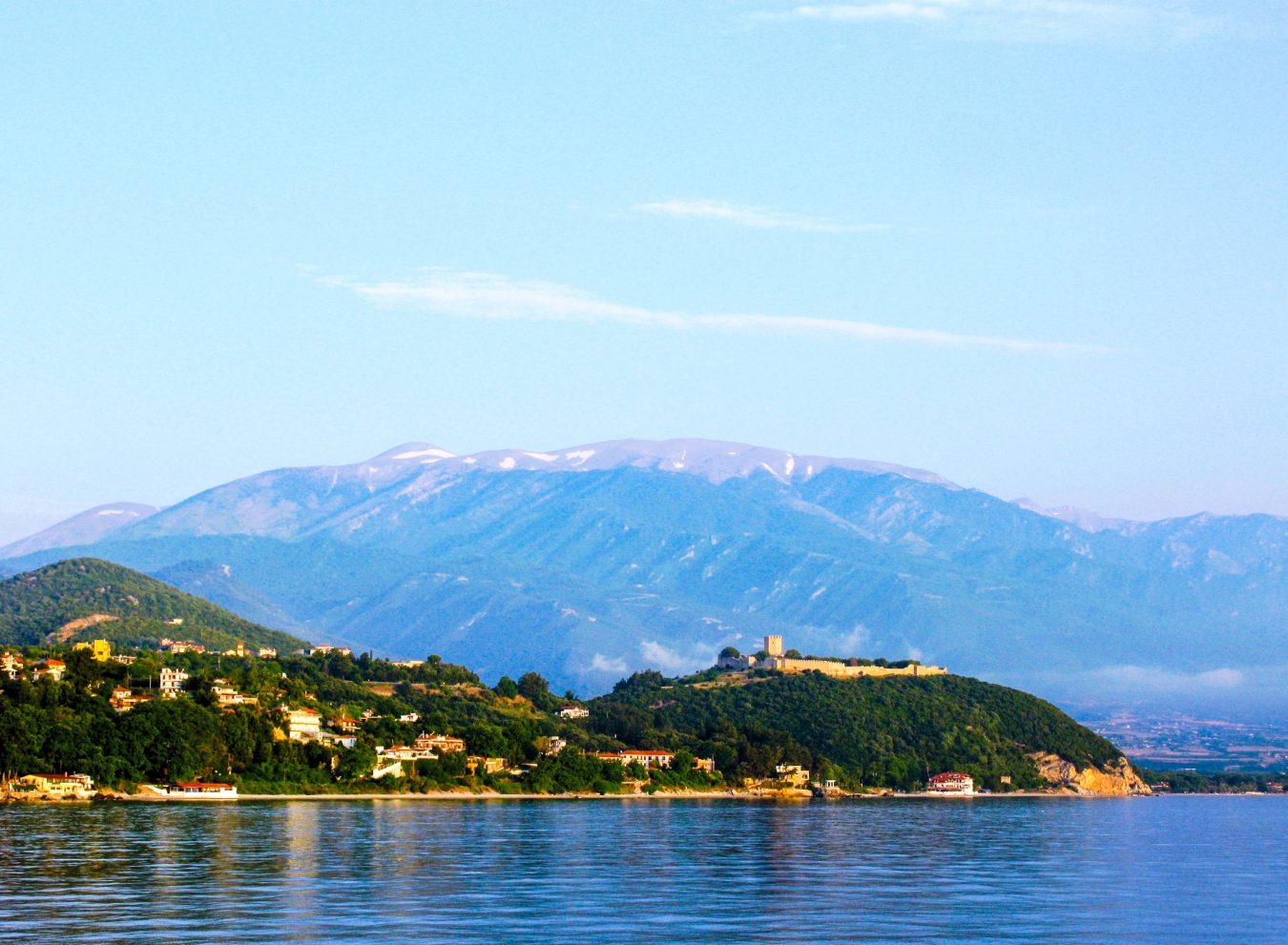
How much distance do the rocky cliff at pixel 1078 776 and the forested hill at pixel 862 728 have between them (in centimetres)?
98

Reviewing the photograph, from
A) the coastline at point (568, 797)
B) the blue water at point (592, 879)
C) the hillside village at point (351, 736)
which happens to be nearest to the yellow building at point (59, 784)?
the hillside village at point (351, 736)

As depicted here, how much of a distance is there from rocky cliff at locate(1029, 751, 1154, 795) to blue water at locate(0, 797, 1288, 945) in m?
79.8

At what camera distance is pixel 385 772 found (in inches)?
4985

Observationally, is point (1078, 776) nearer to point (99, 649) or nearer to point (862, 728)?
point (862, 728)

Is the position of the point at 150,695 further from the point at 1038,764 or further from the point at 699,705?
the point at 1038,764

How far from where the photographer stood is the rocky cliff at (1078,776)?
184 metres

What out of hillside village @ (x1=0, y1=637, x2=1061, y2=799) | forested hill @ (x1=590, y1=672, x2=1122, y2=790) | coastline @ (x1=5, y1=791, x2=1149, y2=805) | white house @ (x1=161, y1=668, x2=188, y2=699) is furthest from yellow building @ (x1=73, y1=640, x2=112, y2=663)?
forested hill @ (x1=590, y1=672, x2=1122, y2=790)

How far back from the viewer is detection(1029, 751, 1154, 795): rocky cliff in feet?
603

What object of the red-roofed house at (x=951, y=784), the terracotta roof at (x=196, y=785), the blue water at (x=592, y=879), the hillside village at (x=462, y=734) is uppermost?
the hillside village at (x=462, y=734)

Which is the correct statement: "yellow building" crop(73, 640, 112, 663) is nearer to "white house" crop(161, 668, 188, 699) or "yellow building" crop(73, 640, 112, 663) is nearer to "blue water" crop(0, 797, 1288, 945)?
"white house" crop(161, 668, 188, 699)

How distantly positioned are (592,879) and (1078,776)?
131 metres

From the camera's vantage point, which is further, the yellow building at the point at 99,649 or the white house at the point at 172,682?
the yellow building at the point at 99,649

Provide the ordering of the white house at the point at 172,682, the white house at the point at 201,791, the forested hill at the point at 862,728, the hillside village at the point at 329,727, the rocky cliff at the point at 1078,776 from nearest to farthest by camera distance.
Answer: the white house at the point at 201,791 → the hillside village at the point at 329,727 → the white house at the point at 172,682 → the forested hill at the point at 862,728 → the rocky cliff at the point at 1078,776

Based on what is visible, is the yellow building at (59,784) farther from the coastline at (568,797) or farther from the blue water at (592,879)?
the blue water at (592,879)
